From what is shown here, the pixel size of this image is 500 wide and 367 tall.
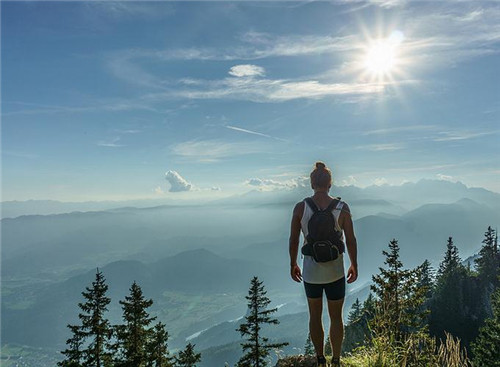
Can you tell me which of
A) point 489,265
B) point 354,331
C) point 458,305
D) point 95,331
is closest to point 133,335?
point 95,331

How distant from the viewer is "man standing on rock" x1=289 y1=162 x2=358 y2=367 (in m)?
6.07

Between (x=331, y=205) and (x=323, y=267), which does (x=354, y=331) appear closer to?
(x=323, y=267)

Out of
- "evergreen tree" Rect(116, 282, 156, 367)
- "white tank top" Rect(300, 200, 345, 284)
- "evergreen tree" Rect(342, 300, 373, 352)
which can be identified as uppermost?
"white tank top" Rect(300, 200, 345, 284)

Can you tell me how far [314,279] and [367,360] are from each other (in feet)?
5.12

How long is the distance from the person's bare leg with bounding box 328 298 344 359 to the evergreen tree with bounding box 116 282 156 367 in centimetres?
1534

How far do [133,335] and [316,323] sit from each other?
660 inches

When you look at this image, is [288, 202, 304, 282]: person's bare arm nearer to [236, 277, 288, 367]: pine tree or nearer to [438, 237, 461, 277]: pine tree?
[236, 277, 288, 367]: pine tree

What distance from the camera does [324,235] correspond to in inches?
239

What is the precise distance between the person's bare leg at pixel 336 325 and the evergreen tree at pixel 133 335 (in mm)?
15336

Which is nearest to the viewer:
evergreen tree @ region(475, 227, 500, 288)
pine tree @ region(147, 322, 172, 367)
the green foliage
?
pine tree @ region(147, 322, 172, 367)

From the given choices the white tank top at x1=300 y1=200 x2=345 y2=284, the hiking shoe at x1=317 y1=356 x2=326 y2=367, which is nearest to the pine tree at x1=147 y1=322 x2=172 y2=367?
the hiking shoe at x1=317 y1=356 x2=326 y2=367

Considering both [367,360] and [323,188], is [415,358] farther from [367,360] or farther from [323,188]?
[323,188]

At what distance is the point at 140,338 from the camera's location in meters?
19.7

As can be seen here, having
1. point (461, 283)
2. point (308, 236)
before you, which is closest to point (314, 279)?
point (308, 236)
